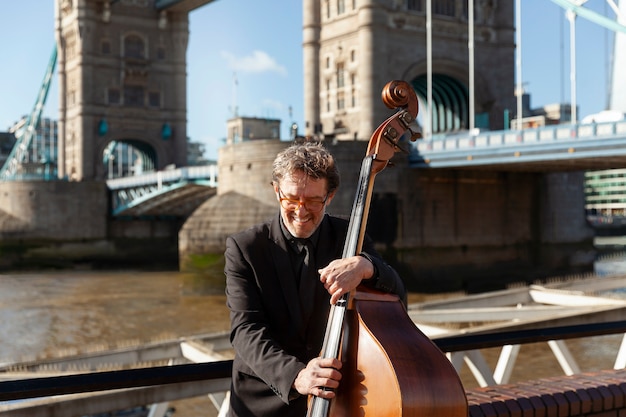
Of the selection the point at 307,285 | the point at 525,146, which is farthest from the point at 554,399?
the point at 525,146

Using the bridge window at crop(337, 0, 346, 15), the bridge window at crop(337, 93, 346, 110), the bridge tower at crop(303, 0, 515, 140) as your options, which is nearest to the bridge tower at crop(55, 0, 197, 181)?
the bridge tower at crop(303, 0, 515, 140)

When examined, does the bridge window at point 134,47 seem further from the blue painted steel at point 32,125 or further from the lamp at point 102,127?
the blue painted steel at point 32,125

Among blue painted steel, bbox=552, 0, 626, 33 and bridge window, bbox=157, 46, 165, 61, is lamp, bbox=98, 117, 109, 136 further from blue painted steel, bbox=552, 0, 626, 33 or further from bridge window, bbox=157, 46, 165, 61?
blue painted steel, bbox=552, 0, 626, 33

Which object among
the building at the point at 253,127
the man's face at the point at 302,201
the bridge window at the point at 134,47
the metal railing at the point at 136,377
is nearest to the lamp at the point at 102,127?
the bridge window at the point at 134,47

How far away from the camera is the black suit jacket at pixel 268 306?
→ 216cm

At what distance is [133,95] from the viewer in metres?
46.4

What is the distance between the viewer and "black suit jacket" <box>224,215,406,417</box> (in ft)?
7.10

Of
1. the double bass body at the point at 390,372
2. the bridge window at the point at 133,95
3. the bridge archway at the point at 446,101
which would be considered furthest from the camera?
the bridge window at the point at 133,95

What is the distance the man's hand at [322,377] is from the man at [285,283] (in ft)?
0.39

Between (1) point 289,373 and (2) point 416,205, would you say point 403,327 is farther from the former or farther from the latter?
(2) point 416,205

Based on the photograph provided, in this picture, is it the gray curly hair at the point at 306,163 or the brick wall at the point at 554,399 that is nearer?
the gray curly hair at the point at 306,163

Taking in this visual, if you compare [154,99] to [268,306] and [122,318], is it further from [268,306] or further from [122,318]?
[268,306]

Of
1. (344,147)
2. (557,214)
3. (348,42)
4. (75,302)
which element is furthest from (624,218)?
(75,302)

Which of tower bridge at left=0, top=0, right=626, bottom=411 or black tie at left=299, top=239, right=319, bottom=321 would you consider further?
tower bridge at left=0, top=0, right=626, bottom=411
